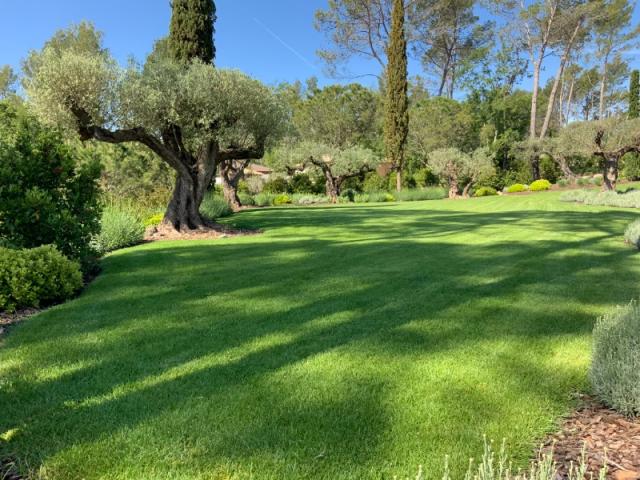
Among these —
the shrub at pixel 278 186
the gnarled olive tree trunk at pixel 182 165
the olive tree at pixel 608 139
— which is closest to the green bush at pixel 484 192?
the olive tree at pixel 608 139

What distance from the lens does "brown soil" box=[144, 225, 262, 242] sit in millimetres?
9430

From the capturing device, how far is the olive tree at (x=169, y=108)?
8570mm

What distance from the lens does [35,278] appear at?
14.9 feet

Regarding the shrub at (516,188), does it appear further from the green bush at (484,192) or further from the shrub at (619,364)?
the shrub at (619,364)

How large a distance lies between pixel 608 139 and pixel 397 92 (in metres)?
11.2

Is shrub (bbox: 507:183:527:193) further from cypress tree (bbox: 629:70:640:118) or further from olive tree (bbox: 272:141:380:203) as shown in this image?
cypress tree (bbox: 629:70:640:118)

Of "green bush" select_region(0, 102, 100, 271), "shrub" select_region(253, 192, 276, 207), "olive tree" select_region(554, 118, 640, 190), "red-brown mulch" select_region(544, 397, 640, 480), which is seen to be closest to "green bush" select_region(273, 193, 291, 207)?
"shrub" select_region(253, 192, 276, 207)

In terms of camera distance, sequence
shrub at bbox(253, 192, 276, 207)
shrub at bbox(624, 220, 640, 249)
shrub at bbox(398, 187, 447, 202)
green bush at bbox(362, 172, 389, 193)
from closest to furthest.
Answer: shrub at bbox(624, 220, 640, 249) → shrub at bbox(253, 192, 276, 207) → shrub at bbox(398, 187, 447, 202) → green bush at bbox(362, 172, 389, 193)

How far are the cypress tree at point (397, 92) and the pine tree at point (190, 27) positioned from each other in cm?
1461

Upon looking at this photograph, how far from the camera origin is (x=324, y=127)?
38125mm

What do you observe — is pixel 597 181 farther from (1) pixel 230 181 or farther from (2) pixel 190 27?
(2) pixel 190 27

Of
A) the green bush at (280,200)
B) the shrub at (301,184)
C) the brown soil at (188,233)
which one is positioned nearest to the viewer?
the brown soil at (188,233)

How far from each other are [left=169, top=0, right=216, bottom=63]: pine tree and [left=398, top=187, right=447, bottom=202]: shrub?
1452 centimetres

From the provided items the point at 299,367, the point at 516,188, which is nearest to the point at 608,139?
the point at 516,188
